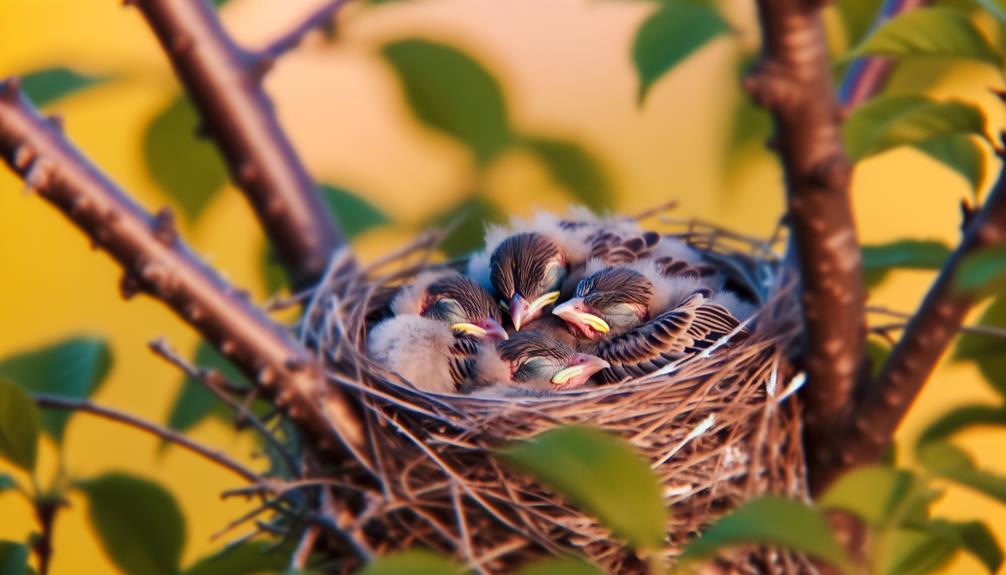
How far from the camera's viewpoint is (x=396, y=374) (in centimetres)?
147

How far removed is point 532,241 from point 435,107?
0.27m

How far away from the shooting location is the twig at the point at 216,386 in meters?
1.22

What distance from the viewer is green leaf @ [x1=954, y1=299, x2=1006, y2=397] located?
4.61ft

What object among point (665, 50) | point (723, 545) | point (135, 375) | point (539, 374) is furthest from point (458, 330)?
point (135, 375)

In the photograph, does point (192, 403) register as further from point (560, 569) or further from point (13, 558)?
point (560, 569)

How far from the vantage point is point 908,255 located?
1333mm

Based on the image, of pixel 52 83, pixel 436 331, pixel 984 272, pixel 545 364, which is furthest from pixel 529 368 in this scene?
pixel 984 272

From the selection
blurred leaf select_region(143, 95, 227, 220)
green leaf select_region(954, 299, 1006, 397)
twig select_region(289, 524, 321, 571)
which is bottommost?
green leaf select_region(954, 299, 1006, 397)

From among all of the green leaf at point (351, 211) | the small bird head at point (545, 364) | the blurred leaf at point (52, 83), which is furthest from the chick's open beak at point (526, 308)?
the blurred leaf at point (52, 83)

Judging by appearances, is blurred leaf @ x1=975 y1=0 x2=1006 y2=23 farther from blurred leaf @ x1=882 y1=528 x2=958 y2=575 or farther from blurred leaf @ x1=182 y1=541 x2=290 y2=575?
blurred leaf @ x1=182 y1=541 x2=290 y2=575

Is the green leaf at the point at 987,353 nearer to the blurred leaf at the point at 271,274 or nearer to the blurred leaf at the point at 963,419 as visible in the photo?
the blurred leaf at the point at 963,419

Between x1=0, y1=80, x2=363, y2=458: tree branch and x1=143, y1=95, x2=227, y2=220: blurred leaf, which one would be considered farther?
x1=143, y1=95, x2=227, y2=220: blurred leaf

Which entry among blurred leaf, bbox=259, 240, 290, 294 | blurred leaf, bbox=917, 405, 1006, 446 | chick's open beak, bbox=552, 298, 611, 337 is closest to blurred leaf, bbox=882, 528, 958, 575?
blurred leaf, bbox=917, 405, 1006, 446

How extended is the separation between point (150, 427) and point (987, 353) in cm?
104
